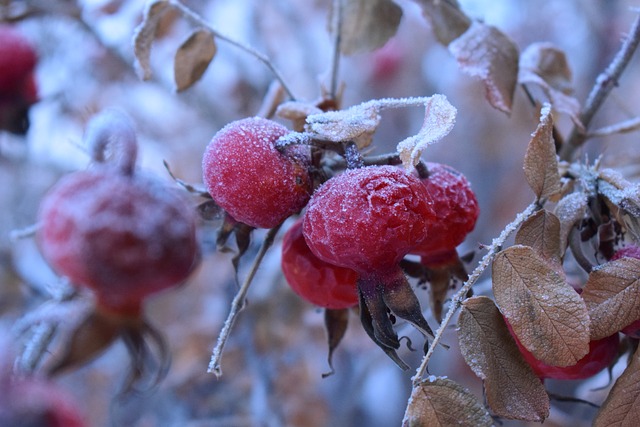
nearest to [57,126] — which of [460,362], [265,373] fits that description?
[265,373]

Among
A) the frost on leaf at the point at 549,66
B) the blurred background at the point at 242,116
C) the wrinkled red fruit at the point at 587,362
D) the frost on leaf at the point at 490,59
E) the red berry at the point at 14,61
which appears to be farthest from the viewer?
the blurred background at the point at 242,116

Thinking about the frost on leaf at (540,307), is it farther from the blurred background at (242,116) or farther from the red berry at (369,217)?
the blurred background at (242,116)

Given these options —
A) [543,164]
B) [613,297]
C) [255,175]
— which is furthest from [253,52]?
[613,297]

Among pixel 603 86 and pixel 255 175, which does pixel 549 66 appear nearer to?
pixel 603 86

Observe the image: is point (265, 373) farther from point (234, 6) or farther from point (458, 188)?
point (234, 6)

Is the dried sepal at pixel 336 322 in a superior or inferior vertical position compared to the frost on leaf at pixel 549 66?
inferior

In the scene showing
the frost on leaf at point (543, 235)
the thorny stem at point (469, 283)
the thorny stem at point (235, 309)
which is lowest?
the thorny stem at point (235, 309)

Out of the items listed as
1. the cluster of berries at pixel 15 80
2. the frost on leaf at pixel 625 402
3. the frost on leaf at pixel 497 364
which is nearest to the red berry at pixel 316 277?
the frost on leaf at pixel 497 364
